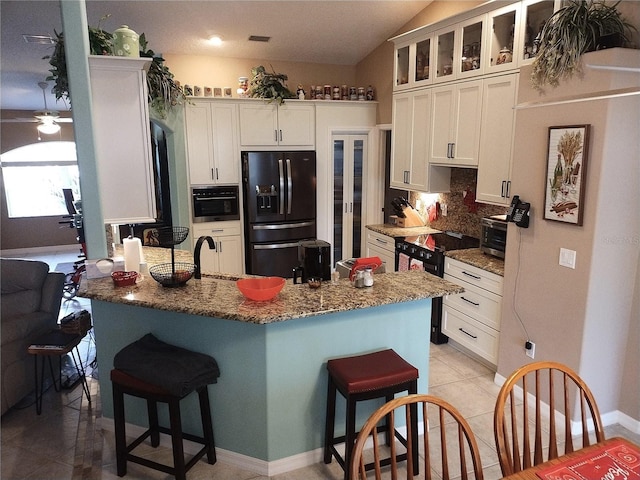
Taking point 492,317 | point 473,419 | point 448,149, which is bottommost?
point 473,419

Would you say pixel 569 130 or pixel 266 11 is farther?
pixel 266 11

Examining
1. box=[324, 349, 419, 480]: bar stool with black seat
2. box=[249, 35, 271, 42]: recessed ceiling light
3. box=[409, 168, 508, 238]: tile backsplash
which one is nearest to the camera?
box=[324, 349, 419, 480]: bar stool with black seat

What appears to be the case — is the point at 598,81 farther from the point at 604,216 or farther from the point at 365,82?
→ the point at 365,82

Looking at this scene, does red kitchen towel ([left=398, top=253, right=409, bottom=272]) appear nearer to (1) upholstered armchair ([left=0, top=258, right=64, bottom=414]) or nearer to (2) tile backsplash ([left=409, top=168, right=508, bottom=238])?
(2) tile backsplash ([left=409, top=168, right=508, bottom=238])

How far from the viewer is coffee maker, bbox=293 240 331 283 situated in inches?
103

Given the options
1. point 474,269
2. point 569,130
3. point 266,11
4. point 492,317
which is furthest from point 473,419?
point 266,11

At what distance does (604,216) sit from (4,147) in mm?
8883

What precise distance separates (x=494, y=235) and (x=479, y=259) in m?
0.22

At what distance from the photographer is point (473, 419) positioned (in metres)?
2.94

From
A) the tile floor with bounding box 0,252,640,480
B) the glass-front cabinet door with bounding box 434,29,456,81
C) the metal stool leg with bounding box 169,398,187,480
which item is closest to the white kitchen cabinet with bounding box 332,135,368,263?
the glass-front cabinet door with bounding box 434,29,456,81

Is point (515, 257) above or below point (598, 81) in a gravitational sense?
below

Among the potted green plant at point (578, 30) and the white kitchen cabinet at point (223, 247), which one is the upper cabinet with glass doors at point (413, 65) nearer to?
the potted green plant at point (578, 30)

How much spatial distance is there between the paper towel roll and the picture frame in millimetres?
2586

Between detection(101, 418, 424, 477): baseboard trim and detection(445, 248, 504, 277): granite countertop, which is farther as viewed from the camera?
detection(445, 248, 504, 277): granite countertop
